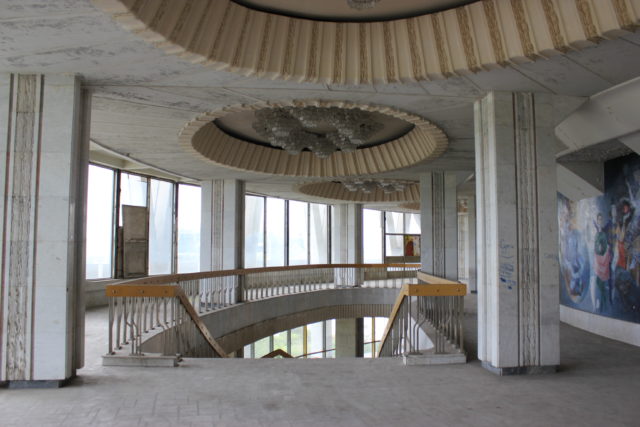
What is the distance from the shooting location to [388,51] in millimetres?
5859

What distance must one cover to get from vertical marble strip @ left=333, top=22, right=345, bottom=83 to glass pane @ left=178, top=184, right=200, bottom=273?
1301cm

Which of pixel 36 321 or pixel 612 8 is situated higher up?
pixel 612 8

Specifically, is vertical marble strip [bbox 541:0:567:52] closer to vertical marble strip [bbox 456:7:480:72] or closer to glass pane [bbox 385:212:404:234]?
vertical marble strip [bbox 456:7:480:72]

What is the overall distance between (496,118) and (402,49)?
5.86 feet

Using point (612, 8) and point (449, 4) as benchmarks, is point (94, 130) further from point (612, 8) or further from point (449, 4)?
point (612, 8)

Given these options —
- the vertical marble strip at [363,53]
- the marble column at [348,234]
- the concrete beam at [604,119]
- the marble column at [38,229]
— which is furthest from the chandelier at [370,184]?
the marble column at [38,229]

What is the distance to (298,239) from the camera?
24.0 metres

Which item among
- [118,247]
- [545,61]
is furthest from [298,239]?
[545,61]

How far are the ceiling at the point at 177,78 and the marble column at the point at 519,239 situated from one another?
0.45 meters

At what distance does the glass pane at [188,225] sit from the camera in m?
17.9

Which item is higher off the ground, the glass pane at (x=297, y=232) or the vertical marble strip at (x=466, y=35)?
the vertical marble strip at (x=466, y=35)

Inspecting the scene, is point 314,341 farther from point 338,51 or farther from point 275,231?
point 338,51

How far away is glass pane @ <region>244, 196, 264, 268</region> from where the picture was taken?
21938 millimetres

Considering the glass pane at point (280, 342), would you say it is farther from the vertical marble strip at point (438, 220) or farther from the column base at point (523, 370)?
the column base at point (523, 370)
